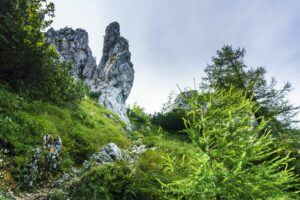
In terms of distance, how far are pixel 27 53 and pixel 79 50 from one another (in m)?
33.3

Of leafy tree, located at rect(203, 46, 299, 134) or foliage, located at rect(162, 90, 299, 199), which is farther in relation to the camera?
leafy tree, located at rect(203, 46, 299, 134)

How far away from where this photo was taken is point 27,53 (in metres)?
14.7

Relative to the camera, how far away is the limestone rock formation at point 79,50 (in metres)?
44.8

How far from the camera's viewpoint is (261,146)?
5.98 meters

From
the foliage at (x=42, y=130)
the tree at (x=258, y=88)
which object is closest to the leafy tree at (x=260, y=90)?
the tree at (x=258, y=88)

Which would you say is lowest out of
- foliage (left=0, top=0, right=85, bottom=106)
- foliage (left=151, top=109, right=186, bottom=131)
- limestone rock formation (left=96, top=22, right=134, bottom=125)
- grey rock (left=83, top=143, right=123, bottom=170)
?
grey rock (left=83, top=143, right=123, bottom=170)

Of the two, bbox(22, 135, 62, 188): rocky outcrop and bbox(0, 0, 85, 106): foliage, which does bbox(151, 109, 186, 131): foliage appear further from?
bbox(22, 135, 62, 188): rocky outcrop

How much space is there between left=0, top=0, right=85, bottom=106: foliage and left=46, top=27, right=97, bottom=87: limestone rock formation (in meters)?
27.8

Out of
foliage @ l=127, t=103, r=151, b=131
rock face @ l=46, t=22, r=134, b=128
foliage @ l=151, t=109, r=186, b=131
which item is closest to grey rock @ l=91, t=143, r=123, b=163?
foliage @ l=127, t=103, r=151, b=131

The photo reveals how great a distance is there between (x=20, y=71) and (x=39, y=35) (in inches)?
97.1

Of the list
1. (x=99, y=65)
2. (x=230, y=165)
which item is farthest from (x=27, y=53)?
(x=99, y=65)

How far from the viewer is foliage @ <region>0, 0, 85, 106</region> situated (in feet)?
47.0

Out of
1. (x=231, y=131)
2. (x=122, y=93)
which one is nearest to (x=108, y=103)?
(x=122, y=93)

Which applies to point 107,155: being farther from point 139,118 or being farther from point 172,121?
point 139,118
